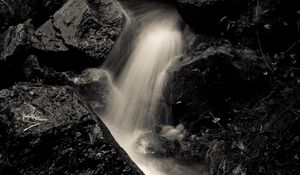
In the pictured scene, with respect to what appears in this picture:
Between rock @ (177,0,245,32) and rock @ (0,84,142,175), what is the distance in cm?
228

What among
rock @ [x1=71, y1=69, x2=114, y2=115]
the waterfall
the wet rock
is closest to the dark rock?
rock @ [x1=71, y1=69, x2=114, y2=115]

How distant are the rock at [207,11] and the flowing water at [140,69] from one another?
1.58ft

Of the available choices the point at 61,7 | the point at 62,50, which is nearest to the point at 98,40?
the point at 62,50

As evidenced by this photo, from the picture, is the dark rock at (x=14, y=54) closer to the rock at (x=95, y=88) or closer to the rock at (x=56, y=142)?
the rock at (x=95, y=88)

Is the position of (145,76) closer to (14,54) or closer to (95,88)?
(95,88)

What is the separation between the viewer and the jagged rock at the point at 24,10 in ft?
24.9

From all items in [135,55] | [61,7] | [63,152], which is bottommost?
[135,55]

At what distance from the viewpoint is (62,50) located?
6.70 meters

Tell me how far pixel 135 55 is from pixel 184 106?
1494mm

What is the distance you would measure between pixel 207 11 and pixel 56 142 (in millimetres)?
2886

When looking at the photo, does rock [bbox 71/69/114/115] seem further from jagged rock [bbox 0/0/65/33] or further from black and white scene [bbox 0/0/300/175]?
jagged rock [bbox 0/0/65/33]

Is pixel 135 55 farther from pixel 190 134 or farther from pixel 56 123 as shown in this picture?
pixel 56 123

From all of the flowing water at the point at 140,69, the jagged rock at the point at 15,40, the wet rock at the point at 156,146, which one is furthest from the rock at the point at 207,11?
the jagged rock at the point at 15,40

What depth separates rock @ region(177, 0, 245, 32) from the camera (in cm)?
604
